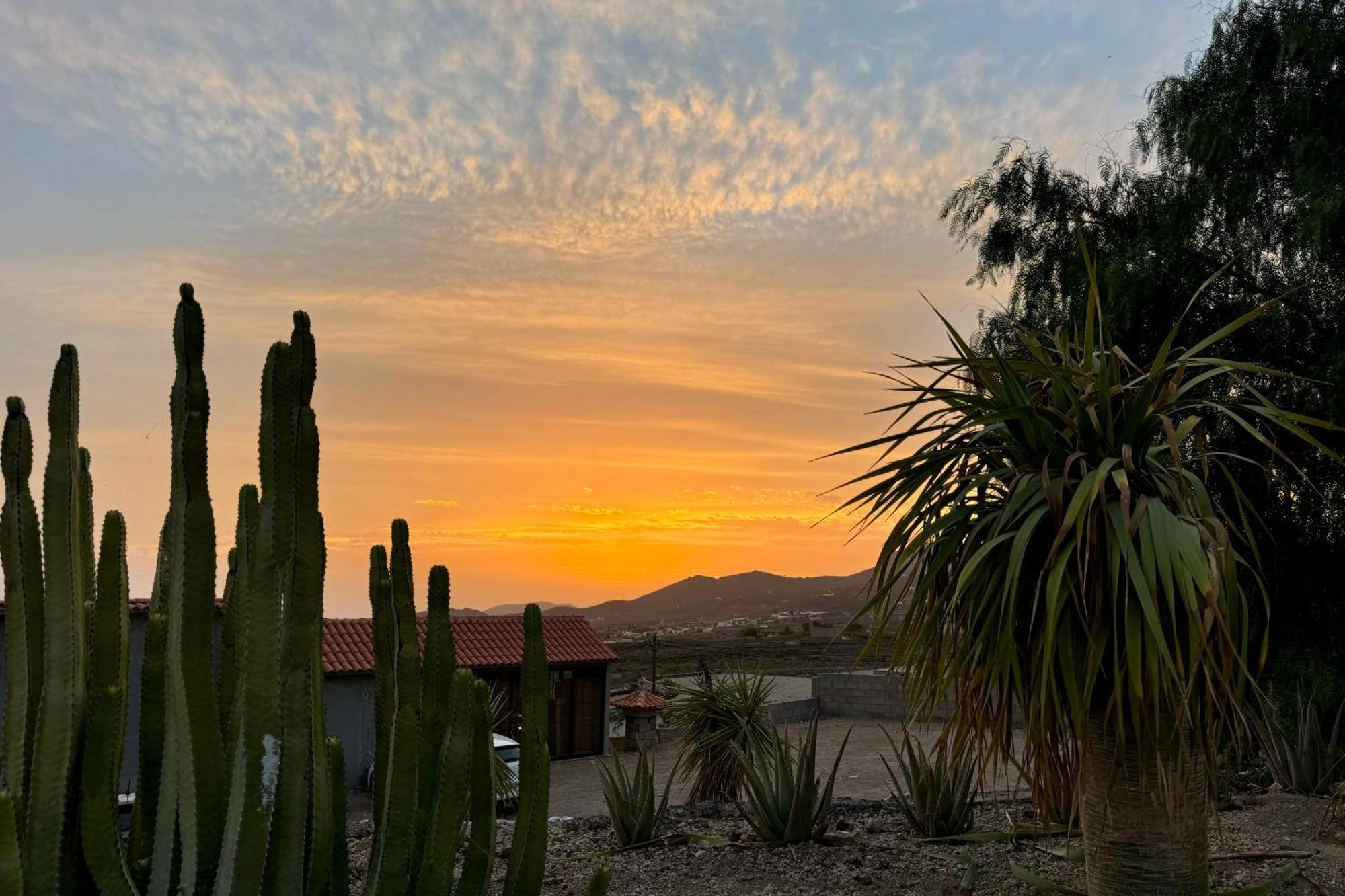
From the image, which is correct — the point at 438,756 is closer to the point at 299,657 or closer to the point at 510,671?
the point at 299,657

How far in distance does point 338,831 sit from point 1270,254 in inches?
592

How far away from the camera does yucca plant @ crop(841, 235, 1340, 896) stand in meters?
5.56

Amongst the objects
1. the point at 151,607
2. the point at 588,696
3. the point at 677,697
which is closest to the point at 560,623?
the point at 588,696

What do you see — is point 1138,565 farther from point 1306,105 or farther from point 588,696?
point 588,696

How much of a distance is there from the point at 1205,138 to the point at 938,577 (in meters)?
10.4

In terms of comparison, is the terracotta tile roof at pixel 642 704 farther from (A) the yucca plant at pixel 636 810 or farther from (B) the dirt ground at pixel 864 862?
(A) the yucca plant at pixel 636 810

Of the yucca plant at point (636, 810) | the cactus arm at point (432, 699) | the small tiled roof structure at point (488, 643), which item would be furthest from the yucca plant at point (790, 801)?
the small tiled roof structure at point (488, 643)

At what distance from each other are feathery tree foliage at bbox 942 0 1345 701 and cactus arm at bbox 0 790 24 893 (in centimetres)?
1300

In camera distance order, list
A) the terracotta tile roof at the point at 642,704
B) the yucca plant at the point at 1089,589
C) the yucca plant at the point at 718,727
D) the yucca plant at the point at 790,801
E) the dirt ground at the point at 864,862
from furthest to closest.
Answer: the terracotta tile roof at the point at 642,704 → the yucca plant at the point at 718,727 → the yucca plant at the point at 790,801 → the dirt ground at the point at 864,862 → the yucca plant at the point at 1089,589

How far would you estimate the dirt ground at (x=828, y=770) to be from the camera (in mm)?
14539

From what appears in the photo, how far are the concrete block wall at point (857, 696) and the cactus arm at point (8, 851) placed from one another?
23173 mm

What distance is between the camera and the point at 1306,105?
13406mm

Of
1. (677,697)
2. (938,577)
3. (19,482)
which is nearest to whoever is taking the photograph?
(19,482)

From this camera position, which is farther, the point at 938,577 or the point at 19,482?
the point at 938,577
